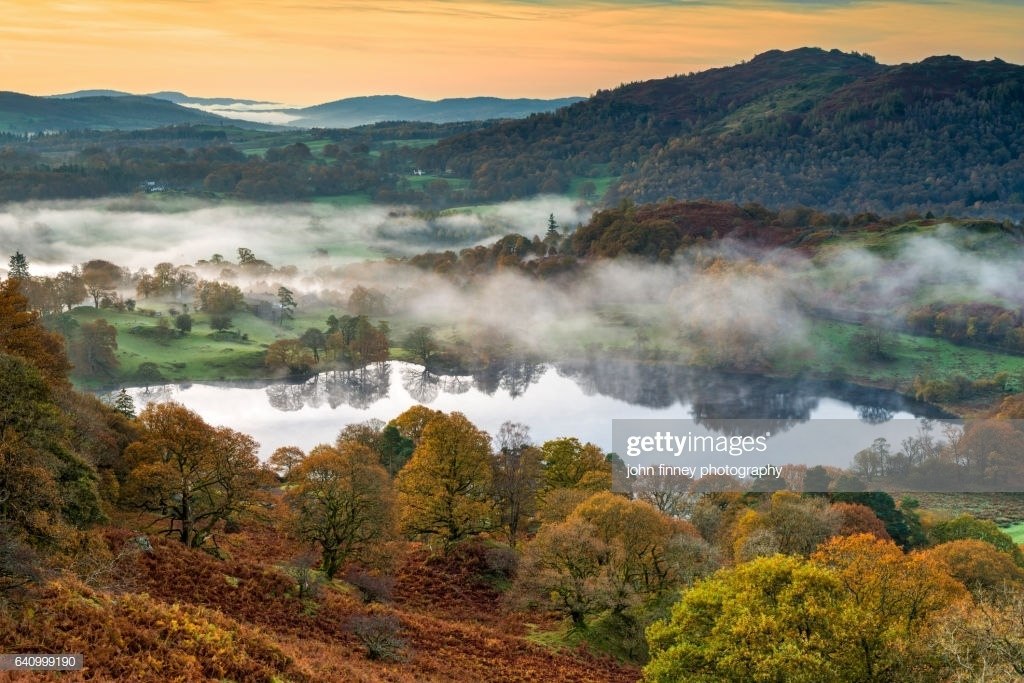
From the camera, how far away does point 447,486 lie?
47.8 meters

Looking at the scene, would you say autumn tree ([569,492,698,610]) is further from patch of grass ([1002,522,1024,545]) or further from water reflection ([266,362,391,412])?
water reflection ([266,362,391,412])

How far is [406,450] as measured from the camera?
202ft

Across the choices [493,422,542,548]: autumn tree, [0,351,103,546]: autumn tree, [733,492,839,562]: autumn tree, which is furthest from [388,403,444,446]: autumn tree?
[0,351,103,546]: autumn tree

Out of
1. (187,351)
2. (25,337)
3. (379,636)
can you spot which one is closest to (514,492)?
(379,636)

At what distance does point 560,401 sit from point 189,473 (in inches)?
3258

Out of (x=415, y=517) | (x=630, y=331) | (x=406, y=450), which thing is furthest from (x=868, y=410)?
(x=415, y=517)

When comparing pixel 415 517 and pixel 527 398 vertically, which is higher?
pixel 415 517

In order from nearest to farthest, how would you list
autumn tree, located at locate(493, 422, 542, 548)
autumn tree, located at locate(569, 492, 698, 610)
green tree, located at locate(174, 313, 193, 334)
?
1. autumn tree, located at locate(569, 492, 698, 610)
2. autumn tree, located at locate(493, 422, 542, 548)
3. green tree, located at locate(174, 313, 193, 334)

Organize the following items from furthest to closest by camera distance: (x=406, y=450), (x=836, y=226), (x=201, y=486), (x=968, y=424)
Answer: (x=836, y=226) → (x=968, y=424) → (x=406, y=450) → (x=201, y=486)

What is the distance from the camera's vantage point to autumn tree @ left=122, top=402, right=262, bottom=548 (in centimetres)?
3578

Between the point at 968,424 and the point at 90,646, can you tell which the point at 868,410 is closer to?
the point at 968,424

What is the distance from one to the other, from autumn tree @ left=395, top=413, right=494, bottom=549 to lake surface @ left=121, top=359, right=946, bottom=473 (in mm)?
41847

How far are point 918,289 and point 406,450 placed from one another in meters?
128

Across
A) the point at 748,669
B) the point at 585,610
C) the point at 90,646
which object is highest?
the point at 90,646
